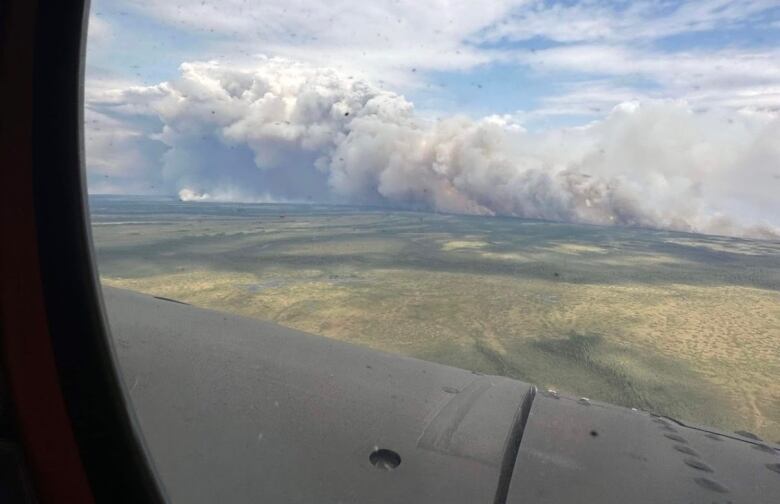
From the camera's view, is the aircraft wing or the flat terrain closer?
the aircraft wing

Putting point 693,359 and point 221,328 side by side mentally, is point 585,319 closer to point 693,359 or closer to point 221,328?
point 693,359

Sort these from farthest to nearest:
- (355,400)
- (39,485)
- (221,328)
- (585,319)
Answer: (585,319), (221,328), (355,400), (39,485)

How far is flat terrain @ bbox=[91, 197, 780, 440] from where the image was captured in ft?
44.3

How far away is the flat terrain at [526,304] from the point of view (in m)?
13.5

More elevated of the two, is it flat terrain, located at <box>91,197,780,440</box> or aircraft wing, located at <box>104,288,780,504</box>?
aircraft wing, located at <box>104,288,780,504</box>

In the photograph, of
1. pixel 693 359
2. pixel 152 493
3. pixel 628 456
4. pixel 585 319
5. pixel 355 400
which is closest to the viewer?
pixel 152 493

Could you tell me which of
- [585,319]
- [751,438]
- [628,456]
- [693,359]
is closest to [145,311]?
[628,456]

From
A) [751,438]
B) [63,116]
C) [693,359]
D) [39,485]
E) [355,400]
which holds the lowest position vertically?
[693,359]

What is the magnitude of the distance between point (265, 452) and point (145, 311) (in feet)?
3.84

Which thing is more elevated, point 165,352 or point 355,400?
point 165,352

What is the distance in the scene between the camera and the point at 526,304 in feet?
79.7

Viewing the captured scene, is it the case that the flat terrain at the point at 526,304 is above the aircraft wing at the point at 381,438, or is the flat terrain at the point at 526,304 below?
below

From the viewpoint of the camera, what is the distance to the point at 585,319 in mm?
21172

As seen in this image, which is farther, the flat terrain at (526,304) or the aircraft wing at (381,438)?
the flat terrain at (526,304)
